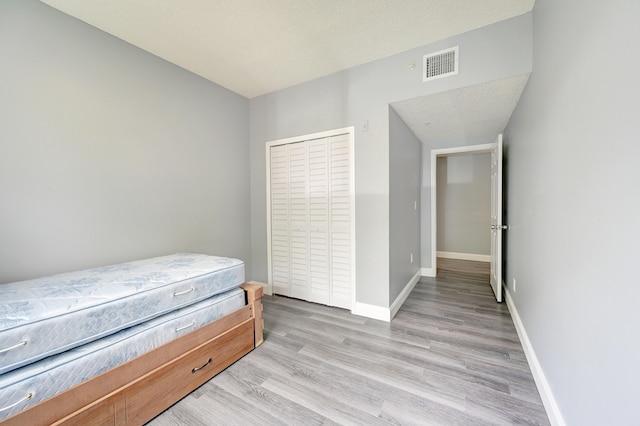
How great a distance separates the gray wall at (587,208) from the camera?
0.73m

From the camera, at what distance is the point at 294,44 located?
211 cm

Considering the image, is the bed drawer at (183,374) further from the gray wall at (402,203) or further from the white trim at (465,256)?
the white trim at (465,256)

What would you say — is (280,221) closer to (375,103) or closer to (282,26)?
(375,103)

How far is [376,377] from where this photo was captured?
1.64 meters

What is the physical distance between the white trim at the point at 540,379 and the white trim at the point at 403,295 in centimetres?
104

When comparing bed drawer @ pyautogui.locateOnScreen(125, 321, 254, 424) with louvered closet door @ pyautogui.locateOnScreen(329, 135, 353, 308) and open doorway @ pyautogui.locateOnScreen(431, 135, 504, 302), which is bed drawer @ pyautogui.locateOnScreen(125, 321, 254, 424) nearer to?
louvered closet door @ pyautogui.locateOnScreen(329, 135, 353, 308)

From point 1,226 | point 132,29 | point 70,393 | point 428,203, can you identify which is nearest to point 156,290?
point 70,393

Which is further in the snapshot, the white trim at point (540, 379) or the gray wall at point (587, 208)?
the white trim at point (540, 379)

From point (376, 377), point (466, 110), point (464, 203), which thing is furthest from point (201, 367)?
point (464, 203)

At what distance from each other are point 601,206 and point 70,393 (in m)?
2.26

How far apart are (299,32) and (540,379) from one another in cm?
297

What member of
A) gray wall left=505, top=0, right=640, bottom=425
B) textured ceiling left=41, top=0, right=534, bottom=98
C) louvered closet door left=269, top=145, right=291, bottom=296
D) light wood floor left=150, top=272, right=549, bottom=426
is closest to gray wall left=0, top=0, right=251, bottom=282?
textured ceiling left=41, top=0, right=534, bottom=98

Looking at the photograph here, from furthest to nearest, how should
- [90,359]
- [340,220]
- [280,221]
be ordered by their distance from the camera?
[280,221], [340,220], [90,359]

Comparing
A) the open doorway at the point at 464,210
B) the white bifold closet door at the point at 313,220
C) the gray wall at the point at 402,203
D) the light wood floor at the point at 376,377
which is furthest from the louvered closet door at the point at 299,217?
the open doorway at the point at 464,210
